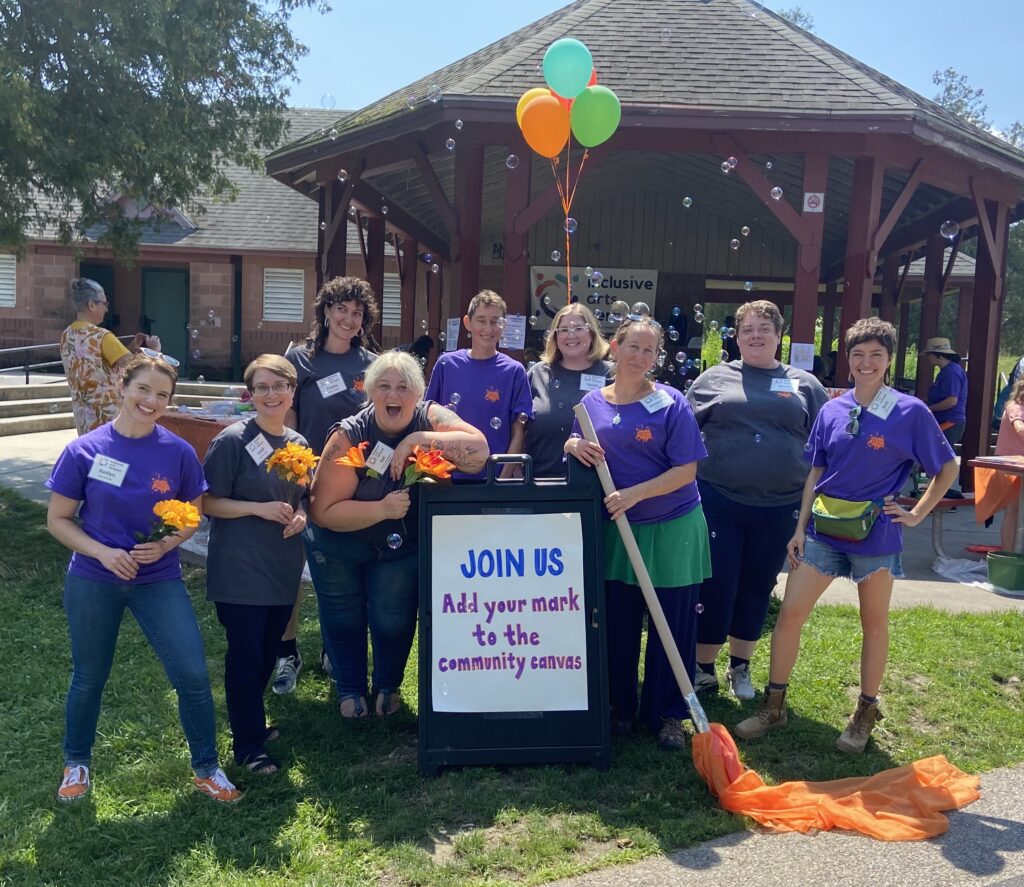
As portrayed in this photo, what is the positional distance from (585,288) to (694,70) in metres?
6.17

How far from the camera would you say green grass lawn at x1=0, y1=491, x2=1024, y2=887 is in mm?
3043

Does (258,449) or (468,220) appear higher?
(468,220)

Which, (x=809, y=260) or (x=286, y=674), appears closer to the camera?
(x=286, y=674)

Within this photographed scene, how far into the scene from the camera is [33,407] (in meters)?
14.3

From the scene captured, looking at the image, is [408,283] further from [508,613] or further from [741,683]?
[508,613]

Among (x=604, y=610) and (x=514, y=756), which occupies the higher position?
(x=604, y=610)

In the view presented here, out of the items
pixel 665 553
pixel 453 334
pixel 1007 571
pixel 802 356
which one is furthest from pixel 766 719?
pixel 453 334

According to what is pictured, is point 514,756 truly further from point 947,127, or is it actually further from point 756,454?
point 947,127

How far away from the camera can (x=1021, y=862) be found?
3.12 m

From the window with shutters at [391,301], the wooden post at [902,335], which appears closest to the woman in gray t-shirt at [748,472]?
the window with shutters at [391,301]

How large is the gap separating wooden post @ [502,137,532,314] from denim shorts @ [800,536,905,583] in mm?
4221

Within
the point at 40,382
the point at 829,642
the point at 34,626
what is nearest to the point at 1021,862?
the point at 829,642

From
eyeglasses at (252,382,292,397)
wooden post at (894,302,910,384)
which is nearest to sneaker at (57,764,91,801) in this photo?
eyeglasses at (252,382,292,397)

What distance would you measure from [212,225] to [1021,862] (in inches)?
761
